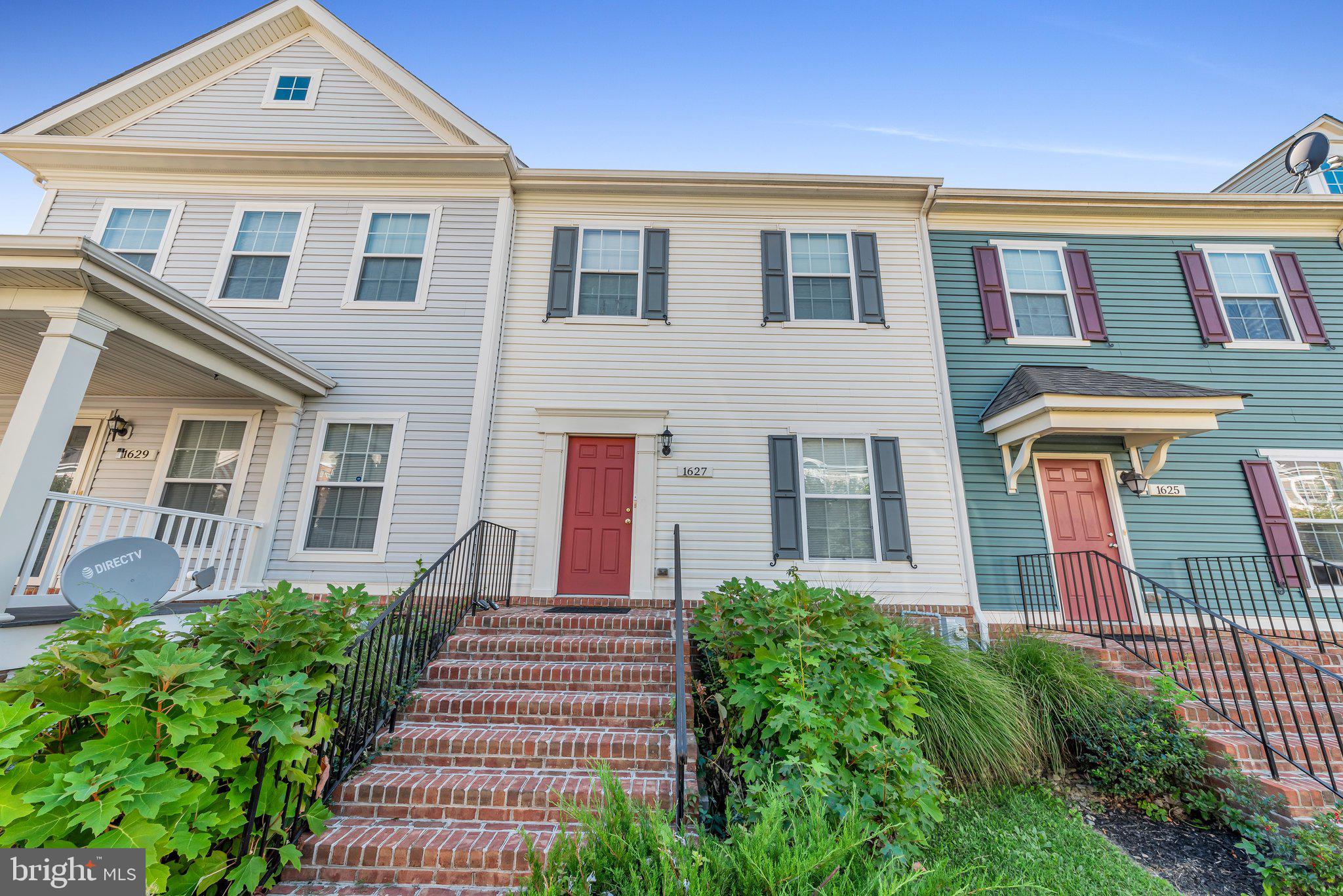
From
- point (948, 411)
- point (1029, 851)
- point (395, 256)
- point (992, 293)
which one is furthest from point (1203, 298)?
point (395, 256)

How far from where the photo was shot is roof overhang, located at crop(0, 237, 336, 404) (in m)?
3.60

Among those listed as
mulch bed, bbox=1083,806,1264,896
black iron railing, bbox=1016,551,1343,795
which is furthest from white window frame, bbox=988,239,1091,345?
mulch bed, bbox=1083,806,1264,896

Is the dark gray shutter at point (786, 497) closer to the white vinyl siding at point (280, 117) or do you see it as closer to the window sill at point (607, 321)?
the window sill at point (607, 321)

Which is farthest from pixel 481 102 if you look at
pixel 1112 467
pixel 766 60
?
pixel 1112 467

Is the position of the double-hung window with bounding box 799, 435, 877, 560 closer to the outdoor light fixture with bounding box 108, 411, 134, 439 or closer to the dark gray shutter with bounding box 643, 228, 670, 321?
the dark gray shutter with bounding box 643, 228, 670, 321

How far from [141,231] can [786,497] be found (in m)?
9.25

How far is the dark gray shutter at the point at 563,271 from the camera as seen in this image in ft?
22.3

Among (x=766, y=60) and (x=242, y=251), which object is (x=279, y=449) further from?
(x=766, y=60)

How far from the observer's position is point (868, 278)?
6984mm

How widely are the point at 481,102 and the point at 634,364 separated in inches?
195

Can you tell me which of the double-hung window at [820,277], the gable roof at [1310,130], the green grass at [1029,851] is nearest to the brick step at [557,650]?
the green grass at [1029,851]

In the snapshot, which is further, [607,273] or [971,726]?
[607,273]

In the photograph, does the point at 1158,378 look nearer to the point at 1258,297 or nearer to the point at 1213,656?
the point at 1258,297

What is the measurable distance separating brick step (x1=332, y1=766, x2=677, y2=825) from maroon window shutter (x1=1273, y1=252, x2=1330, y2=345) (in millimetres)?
10226
